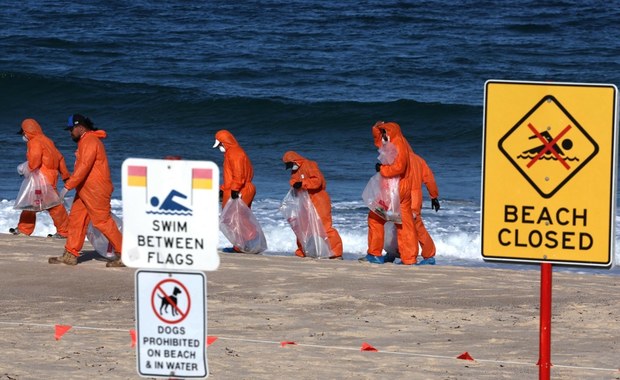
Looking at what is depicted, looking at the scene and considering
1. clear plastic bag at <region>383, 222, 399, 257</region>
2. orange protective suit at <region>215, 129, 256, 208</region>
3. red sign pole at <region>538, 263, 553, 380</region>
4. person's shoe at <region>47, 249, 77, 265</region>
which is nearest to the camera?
red sign pole at <region>538, 263, 553, 380</region>

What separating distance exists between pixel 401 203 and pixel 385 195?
187 millimetres

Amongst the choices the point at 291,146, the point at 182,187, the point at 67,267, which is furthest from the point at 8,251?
the point at 291,146

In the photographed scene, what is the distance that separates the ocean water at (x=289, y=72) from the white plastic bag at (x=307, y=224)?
5.55 m

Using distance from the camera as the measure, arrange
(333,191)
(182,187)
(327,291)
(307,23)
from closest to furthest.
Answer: (182,187), (327,291), (333,191), (307,23)

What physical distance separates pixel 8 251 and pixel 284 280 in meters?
2.99

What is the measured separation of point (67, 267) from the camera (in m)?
12.8

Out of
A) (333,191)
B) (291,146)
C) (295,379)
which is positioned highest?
(291,146)

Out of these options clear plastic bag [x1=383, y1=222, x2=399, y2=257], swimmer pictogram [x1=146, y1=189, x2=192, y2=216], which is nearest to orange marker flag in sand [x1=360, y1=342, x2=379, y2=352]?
swimmer pictogram [x1=146, y1=189, x2=192, y2=216]

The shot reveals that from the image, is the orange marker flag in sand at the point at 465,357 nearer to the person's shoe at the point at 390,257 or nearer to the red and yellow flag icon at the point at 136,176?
the red and yellow flag icon at the point at 136,176

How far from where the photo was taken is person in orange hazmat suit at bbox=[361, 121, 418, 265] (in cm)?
1390

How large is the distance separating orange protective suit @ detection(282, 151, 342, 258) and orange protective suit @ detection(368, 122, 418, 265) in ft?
1.65

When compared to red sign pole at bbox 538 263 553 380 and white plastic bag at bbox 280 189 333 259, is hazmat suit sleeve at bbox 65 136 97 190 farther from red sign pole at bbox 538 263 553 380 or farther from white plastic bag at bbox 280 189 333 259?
red sign pole at bbox 538 263 553 380

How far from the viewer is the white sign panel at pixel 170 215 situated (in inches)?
224

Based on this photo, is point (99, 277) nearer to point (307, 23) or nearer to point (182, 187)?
point (182, 187)
